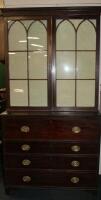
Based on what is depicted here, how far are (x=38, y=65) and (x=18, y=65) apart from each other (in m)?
0.21

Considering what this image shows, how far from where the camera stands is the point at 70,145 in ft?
8.04

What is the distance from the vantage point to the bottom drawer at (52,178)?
8.20 feet

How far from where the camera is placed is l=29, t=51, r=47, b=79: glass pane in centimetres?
249

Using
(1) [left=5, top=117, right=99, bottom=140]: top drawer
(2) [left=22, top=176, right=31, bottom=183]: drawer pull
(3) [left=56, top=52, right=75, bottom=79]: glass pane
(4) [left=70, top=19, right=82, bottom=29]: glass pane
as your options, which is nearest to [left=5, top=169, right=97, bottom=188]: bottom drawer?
(2) [left=22, top=176, right=31, bottom=183]: drawer pull

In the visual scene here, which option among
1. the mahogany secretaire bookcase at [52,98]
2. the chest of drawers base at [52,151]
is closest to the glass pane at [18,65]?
the mahogany secretaire bookcase at [52,98]

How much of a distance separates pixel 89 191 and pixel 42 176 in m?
0.53

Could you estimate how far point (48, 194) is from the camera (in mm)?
2605

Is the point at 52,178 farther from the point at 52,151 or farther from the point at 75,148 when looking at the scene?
the point at 75,148

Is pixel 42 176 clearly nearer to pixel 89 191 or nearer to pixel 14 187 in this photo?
pixel 14 187

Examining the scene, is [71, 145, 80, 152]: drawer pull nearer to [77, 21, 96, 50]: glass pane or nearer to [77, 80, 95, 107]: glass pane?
[77, 80, 95, 107]: glass pane

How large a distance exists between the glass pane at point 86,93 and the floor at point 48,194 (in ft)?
3.03

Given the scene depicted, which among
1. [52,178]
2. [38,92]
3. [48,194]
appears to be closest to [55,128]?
[38,92]

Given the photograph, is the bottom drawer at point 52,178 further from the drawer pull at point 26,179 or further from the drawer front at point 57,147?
the drawer front at point 57,147

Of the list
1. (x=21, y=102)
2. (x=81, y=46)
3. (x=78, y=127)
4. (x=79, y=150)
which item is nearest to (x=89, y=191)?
(x=79, y=150)
